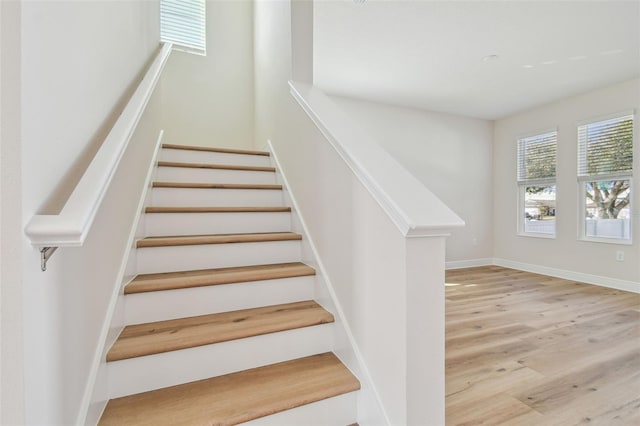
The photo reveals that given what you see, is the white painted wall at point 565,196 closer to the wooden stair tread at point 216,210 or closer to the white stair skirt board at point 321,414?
the wooden stair tread at point 216,210

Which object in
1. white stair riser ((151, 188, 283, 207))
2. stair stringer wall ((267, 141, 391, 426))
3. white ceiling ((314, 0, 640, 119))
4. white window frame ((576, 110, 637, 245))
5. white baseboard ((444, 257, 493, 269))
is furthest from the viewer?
white baseboard ((444, 257, 493, 269))

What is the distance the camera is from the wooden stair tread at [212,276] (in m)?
1.43

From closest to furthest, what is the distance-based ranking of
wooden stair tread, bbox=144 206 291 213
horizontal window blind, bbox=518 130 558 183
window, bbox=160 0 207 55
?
wooden stair tread, bbox=144 206 291 213
window, bbox=160 0 207 55
horizontal window blind, bbox=518 130 558 183

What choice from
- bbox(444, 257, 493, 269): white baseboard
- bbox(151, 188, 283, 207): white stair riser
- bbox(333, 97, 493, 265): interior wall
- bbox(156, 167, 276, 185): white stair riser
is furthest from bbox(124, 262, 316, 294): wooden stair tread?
bbox(444, 257, 493, 269): white baseboard

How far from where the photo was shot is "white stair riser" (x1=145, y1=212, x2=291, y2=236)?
1911 millimetres

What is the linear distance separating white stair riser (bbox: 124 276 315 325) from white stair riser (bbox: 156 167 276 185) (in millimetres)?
1110

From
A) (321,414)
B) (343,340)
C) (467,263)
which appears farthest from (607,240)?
(321,414)

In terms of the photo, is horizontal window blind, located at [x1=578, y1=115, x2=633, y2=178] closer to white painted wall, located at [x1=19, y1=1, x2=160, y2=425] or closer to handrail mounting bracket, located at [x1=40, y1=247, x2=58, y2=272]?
white painted wall, located at [x1=19, y1=1, x2=160, y2=425]

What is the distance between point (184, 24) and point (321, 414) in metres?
4.12

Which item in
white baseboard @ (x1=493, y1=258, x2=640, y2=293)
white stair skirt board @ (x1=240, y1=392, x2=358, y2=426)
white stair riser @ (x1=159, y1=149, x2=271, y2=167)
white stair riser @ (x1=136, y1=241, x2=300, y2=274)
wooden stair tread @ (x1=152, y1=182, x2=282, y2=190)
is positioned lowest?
white baseboard @ (x1=493, y1=258, x2=640, y2=293)

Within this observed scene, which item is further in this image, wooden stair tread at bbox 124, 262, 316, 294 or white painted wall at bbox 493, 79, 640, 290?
white painted wall at bbox 493, 79, 640, 290

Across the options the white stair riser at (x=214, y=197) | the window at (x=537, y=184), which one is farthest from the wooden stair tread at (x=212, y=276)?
the window at (x=537, y=184)

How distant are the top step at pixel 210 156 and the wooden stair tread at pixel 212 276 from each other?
123 centimetres

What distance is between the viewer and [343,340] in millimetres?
1410
